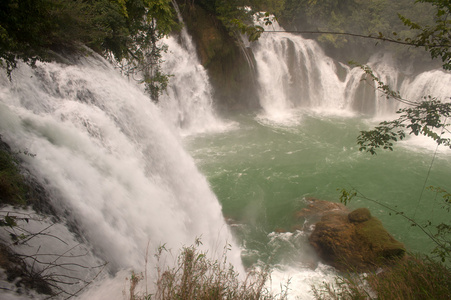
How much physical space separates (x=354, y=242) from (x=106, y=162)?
5929 millimetres

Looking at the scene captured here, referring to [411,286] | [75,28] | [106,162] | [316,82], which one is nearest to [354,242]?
[411,286]

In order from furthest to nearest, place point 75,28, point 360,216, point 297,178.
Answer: point 297,178 → point 360,216 → point 75,28

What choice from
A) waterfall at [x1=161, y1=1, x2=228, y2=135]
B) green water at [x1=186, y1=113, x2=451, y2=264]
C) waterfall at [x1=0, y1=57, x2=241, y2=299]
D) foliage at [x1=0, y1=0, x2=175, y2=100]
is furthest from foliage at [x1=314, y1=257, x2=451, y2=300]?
waterfall at [x1=161, y1=1, x2=228, y2=135]

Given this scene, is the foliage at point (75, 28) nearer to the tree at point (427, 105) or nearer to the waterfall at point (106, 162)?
the waterfall at point (106, 162)

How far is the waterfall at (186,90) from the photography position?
520 inches

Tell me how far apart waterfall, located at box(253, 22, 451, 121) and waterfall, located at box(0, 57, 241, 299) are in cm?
1039

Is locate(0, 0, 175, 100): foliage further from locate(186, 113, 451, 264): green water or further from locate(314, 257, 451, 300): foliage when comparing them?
locate(314, 257, 451, 300): foliage

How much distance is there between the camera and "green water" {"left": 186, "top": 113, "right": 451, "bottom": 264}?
324 inches

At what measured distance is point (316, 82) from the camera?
19250mm

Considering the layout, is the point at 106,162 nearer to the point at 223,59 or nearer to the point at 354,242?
the point at 354,242

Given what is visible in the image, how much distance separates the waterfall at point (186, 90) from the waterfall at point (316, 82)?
4.00m

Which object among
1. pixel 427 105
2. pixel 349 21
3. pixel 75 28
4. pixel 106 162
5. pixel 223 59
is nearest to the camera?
pixel 427 105

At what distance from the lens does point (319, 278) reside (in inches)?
259

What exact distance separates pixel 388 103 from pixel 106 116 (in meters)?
17.9
